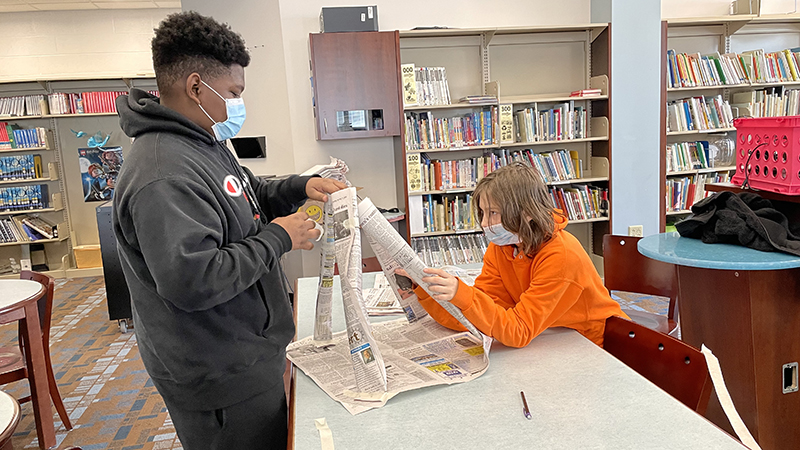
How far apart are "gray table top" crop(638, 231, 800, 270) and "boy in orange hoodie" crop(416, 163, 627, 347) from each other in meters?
0.33

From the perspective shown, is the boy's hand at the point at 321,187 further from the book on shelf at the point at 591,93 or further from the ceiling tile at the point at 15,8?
the ceiling tile at the point at 15,8

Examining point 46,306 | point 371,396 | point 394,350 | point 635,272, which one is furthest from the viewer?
point 46,306

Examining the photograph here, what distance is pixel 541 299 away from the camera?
149 cm

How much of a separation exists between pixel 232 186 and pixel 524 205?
31.1 inches

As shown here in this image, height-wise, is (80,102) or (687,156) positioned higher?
(80,102)

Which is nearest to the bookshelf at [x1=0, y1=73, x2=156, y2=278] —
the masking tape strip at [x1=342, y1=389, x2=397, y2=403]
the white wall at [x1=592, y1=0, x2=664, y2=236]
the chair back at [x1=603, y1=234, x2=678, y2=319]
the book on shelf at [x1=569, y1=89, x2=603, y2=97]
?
the book on shelf at [x1=569, y1=89, x2=603, y2=97]

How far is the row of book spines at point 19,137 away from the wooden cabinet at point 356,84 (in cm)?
386

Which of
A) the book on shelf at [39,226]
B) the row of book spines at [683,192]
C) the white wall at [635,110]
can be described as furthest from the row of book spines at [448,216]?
the book on shelf at [39,226]

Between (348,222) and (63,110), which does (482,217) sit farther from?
(63,110)

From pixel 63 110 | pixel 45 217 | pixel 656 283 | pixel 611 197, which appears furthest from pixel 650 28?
pixel 45 217

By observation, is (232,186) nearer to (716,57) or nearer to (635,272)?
(635,272)

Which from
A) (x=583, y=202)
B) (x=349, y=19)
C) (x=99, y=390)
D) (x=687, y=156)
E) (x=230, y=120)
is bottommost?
(x=99, y=390)

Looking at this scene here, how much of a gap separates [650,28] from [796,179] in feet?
9.29

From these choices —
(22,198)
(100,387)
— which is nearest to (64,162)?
(22,198)
